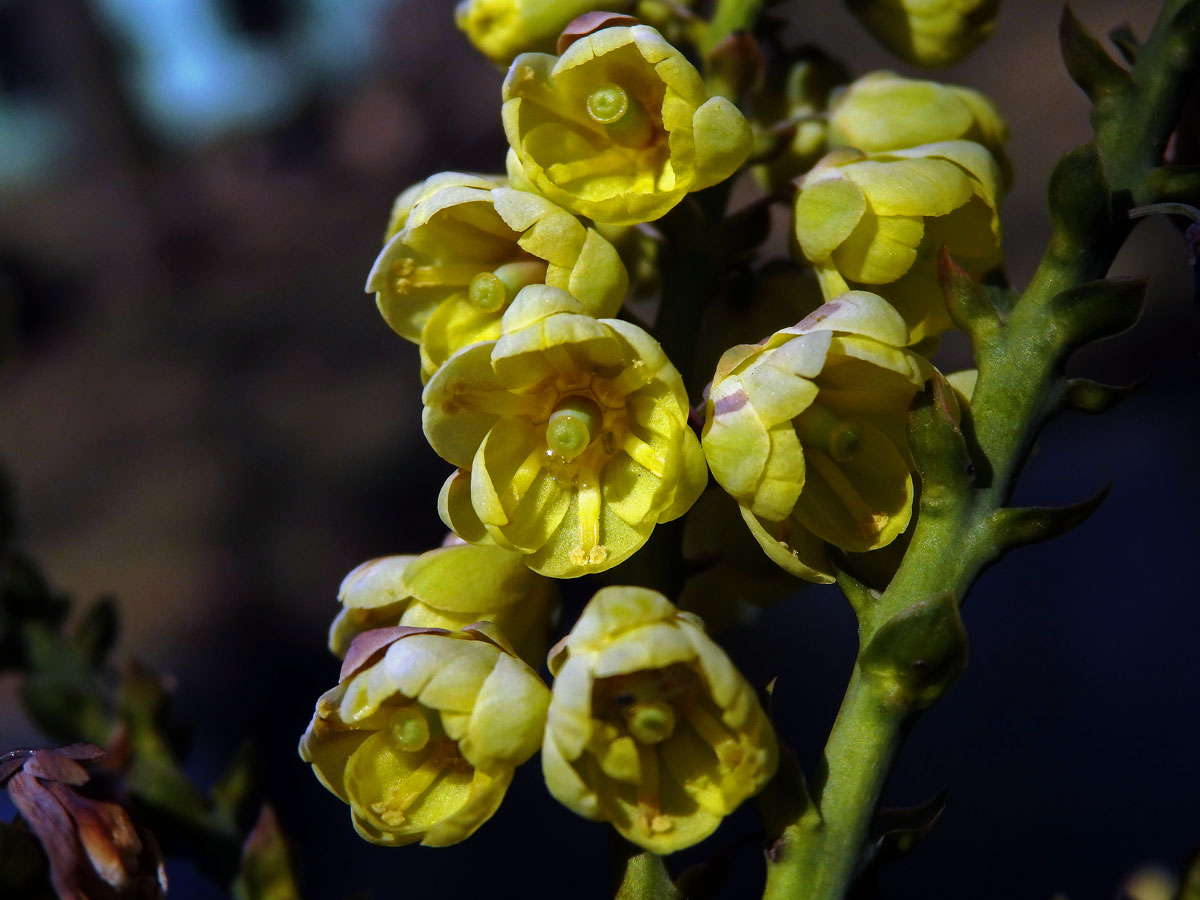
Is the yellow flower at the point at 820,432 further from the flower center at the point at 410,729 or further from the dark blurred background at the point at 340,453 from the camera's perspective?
the dark blurred background at the point at 340,453

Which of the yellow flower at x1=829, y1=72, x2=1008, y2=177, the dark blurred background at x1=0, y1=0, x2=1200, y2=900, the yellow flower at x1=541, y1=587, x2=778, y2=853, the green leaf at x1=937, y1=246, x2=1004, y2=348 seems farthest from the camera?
the dark blurred background at x1=0, y1=0, x2=1200, y2=900

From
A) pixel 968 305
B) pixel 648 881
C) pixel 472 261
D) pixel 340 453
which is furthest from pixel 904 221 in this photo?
pixel 340 453

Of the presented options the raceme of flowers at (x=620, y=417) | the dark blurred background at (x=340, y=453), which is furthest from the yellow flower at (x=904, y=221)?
the dark blurred background at (x=340, y=453)

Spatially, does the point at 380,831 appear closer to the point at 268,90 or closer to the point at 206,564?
the point at 206,564

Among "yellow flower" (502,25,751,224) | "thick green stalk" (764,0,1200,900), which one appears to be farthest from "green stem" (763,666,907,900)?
"yellow flower" (502,25,751,224)

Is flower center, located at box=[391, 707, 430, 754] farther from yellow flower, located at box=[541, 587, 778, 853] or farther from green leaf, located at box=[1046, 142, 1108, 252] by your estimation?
green leaf, located at box=[1046, 142, 1108, 252]

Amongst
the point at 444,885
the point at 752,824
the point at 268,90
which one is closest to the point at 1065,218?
the point at 752,824
